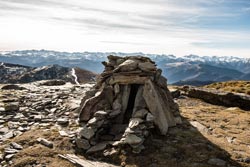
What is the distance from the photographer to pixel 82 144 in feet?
69.8

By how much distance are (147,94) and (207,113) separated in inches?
491

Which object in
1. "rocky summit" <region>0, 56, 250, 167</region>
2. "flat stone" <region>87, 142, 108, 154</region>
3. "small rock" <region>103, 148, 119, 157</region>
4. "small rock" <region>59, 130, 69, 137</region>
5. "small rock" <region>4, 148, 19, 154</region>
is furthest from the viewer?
"small rock" <region>59, 130, 69, 137</region>

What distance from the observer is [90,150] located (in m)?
20.8

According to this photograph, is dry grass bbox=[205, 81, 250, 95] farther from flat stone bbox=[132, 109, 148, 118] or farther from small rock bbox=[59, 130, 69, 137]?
small rock bbox=[59, 130, 69, 137]

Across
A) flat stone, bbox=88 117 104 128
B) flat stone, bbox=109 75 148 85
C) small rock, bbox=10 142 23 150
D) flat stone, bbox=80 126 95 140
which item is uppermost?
flat stone, bbox=109 75 148 85

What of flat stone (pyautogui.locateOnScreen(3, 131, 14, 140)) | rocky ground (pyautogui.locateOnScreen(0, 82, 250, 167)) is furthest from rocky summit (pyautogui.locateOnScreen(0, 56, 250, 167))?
flat stone (pyautogui.locateOnScreen(3, 131, 14, 140))

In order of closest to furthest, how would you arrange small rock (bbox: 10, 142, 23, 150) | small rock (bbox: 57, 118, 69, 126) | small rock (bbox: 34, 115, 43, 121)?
small rock (bbox: 10, 142, 23, 150), small rock (bbox: 57, 118, 69, 126), small rock (bbox: 34, 115, 43, 121)

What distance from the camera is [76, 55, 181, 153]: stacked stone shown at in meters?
22.0

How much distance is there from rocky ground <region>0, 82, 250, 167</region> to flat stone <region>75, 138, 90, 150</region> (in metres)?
→ 0.46

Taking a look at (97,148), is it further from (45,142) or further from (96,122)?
(45,142)

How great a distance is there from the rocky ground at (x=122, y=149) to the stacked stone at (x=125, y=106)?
91 centimetres

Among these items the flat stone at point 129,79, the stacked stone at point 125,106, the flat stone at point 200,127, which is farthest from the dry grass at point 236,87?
the flat stone at point 129,79

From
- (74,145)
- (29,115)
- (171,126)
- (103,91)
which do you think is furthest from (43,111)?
(171,126)

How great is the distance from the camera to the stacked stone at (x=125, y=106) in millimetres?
21969
